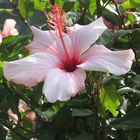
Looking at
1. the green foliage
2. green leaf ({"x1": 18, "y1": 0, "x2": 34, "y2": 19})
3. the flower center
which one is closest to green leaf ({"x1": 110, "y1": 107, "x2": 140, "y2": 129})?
the green foliage

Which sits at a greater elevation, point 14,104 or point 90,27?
point 90,27

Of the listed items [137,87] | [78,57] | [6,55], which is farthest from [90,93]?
[6,55]

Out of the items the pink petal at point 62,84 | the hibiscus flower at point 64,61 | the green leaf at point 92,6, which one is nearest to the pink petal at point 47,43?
the hibiscus flower at point 64,61

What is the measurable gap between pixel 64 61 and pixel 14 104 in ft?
0.89

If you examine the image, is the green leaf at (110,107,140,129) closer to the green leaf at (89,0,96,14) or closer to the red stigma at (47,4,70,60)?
the red stigma at (47,4,70,60)

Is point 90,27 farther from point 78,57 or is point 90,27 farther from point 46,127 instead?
point 46,127

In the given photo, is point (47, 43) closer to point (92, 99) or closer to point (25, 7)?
point (92, 99)

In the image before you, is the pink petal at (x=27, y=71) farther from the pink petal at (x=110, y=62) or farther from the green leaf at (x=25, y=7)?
the green leaf at (x=25, y=7)

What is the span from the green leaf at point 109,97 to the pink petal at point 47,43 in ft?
0.42

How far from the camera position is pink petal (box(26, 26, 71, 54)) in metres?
0.87

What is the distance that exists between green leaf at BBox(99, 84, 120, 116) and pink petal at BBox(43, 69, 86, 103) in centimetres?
16

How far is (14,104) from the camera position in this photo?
1.07 metres

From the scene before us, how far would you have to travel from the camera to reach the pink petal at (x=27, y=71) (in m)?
0.76

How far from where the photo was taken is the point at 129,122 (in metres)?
0.92
